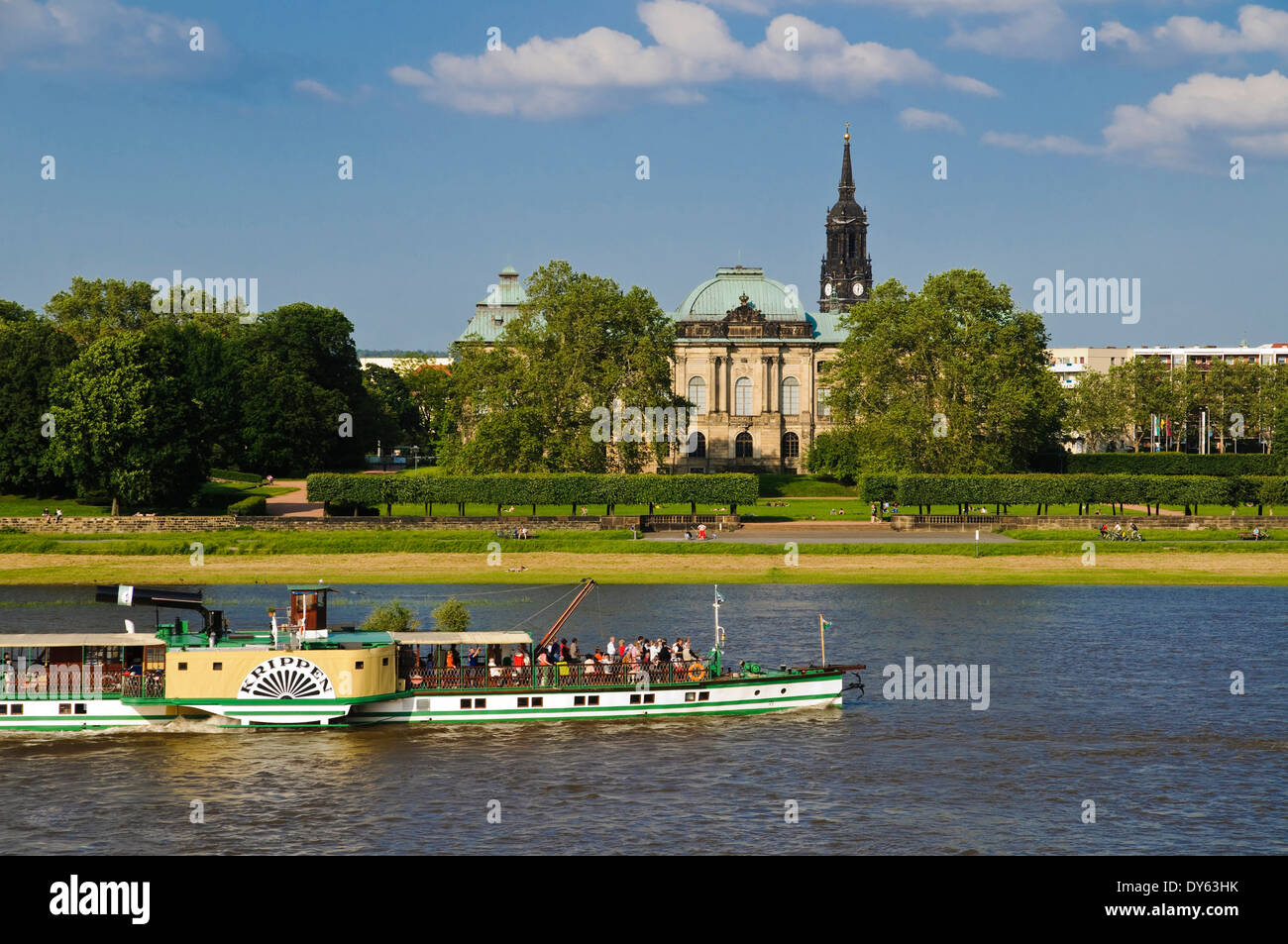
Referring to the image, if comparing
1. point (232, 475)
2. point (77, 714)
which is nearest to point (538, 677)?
point (77, 714)

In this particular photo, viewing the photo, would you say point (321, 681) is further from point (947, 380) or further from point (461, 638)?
point (947, 380)

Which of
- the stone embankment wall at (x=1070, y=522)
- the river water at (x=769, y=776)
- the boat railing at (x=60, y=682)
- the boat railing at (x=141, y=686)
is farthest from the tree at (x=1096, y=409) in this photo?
the boat railing at (x=60, y=682)

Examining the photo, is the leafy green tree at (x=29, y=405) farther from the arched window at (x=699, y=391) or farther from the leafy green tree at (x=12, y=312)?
the arched window at (x=699, y=391)

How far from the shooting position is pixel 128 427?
340 feet

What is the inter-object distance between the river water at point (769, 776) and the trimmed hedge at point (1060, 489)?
Result: 53.9m

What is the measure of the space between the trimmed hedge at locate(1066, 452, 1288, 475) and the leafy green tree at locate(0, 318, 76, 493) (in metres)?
103

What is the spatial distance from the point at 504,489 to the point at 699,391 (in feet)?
248

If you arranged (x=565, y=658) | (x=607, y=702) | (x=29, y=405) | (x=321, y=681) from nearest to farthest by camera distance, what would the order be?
(x=321, y=681)
(x=607, y=702)
(x=565, y=658)
(x=29, y=405)

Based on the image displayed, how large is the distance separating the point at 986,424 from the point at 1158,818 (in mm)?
91328

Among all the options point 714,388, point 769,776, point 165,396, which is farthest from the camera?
point 714,388

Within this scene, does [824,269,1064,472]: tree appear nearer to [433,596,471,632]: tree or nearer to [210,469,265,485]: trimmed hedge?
[210,469,265,485]: trimmed hedge

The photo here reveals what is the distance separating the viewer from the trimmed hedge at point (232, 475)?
140 meters
